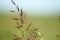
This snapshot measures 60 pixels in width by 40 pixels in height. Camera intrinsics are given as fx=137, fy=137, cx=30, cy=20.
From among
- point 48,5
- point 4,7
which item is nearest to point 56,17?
point 48,5

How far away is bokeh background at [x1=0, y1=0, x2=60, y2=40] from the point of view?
1.50m

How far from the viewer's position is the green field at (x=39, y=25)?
4.87 feet

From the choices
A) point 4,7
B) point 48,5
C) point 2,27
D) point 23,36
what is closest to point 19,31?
point 23,36

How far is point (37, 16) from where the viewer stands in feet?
5.17

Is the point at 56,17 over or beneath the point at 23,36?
over

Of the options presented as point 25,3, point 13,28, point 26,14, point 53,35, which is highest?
point 25,3

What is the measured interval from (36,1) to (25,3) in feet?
0.43

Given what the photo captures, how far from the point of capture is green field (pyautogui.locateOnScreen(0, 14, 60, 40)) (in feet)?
4.87

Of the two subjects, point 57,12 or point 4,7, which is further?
point 57,12

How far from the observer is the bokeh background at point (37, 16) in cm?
150

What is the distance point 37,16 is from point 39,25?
11 cm

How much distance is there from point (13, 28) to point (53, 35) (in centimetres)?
47

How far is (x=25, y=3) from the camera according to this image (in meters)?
1.54

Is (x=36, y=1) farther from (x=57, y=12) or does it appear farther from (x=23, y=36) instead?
(x=23, y=36)
